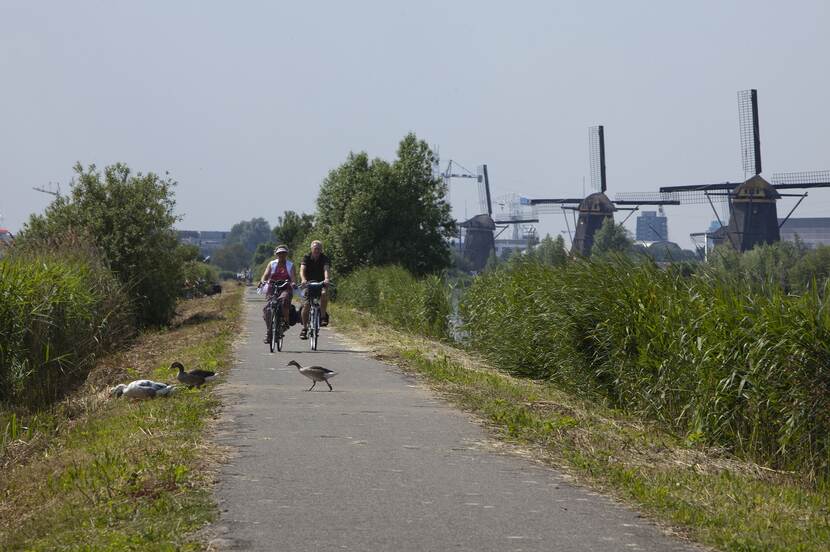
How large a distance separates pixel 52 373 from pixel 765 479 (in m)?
11.5

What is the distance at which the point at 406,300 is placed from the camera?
34.0m

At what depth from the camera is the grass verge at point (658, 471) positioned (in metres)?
7.21

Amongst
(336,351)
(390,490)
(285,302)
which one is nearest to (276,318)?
(285,302)

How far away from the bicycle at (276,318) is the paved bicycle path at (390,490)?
276 inches

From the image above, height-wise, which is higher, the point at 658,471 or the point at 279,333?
the point at 279,333

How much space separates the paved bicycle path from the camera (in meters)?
6.70

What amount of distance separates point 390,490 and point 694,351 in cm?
584

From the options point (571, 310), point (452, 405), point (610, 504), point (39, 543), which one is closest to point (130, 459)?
point (39, 543)

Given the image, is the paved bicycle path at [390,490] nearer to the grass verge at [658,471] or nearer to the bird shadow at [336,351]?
the grass verge at [658,471]

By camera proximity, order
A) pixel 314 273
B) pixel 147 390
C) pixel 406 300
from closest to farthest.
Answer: pixel 147 390
pixel 314 273
pixel 406 300

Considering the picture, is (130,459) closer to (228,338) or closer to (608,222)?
(228,338)

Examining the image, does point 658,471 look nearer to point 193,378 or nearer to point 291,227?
point 193,378

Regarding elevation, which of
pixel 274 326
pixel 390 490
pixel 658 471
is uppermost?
pixel 274 326

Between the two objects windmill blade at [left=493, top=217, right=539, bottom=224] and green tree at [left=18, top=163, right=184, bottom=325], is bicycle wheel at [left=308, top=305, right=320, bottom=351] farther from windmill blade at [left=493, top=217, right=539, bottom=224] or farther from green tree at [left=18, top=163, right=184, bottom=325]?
windmill blade at [left=493, top=217, right=539, bottom=224]
